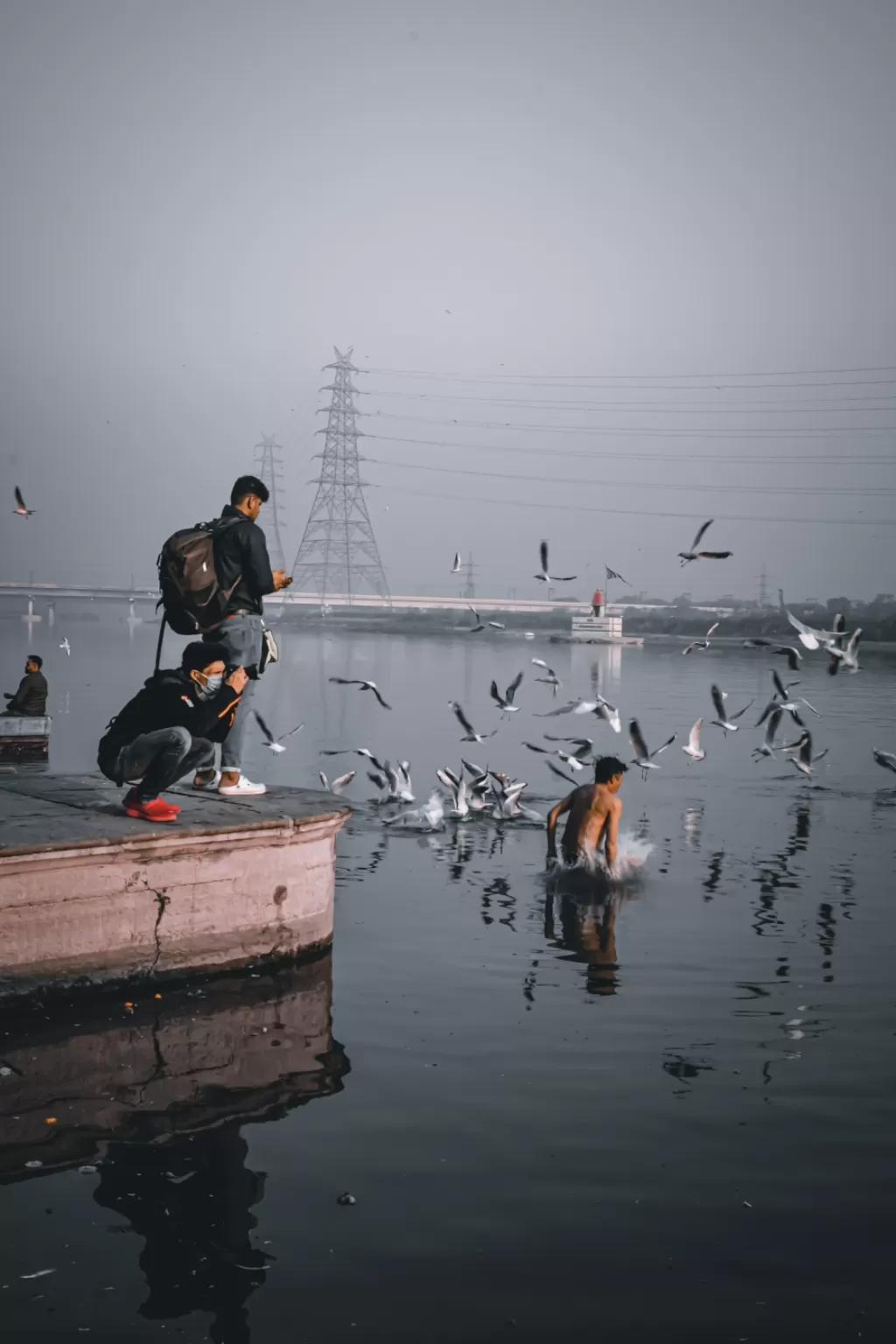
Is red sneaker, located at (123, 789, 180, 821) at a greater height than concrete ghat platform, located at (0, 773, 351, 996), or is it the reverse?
red sneaker, located at (123, 789, 180, 821)

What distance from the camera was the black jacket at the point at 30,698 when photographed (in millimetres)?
25766

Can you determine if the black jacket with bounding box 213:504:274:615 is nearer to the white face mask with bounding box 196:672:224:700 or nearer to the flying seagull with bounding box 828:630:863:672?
the white face mask with bounding box 196:672:224:700

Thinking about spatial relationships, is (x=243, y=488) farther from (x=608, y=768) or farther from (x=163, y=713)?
(x=608, y=768)

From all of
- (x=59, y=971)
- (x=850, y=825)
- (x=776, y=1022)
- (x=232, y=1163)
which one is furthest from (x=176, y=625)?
(x=850, y=825)

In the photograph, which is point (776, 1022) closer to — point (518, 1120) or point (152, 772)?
point (518, 1120)

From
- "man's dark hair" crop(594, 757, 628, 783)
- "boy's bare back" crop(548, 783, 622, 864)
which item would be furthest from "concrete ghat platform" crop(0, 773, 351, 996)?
"boy's bare back" crop(548, 783, 622, 864)

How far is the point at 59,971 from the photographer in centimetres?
881

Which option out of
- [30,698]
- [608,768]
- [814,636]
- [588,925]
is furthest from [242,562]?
[30,698]

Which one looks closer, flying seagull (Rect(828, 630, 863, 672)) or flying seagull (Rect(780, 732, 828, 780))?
flying seagull (Rect(828, 630, 863, 672))

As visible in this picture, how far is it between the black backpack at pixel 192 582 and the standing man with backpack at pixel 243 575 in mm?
50

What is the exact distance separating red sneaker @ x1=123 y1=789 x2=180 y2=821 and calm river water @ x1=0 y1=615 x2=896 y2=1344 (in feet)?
4.44

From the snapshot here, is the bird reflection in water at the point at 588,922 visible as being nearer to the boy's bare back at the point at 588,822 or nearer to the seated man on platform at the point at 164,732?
the boy's bare back at the point at 588,822

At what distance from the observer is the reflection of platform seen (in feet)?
23.8

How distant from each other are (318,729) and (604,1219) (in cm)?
3679
